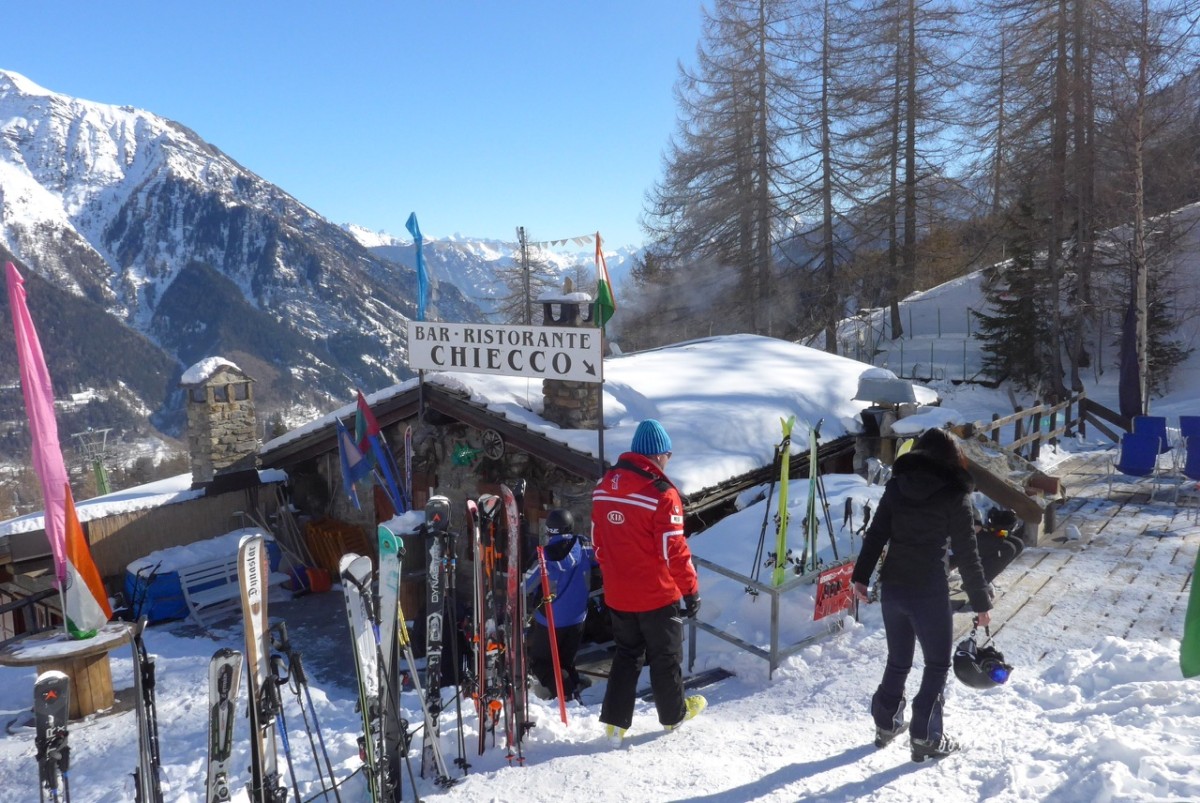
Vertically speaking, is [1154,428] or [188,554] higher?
[1154,428]

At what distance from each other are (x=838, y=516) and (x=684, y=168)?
983 inches

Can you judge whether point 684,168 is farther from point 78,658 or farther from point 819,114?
point 78,658

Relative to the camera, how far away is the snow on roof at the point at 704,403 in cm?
952

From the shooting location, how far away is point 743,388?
12688 millimetres

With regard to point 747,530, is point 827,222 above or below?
above

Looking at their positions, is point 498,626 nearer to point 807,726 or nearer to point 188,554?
point 807,726

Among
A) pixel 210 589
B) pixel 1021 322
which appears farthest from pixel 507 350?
pixel 1021 322

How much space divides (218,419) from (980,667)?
11.1 m

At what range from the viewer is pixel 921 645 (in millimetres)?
3936

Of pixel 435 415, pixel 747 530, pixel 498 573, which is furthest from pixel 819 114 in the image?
pixel 498 573

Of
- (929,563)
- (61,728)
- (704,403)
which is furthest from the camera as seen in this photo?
(704,403)

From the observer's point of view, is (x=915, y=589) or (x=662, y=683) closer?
(x=915, y=589)

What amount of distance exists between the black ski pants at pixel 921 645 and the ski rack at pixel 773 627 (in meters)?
1.35

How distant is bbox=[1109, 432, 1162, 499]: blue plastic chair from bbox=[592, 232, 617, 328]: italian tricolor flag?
707cm
